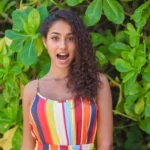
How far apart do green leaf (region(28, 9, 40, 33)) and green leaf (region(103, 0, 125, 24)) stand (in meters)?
0.31

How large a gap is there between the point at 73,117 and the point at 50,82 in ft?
0.63

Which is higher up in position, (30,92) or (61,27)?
(61,27)

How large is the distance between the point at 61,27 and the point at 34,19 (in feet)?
1.07

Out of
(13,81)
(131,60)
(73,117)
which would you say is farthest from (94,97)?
(13,81)

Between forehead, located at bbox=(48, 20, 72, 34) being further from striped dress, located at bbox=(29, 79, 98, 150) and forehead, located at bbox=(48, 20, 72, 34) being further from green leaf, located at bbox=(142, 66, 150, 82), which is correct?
green leaf, located at bbox=(142, 66, 150, 82)

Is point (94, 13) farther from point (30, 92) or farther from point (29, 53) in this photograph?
point (30, 92)

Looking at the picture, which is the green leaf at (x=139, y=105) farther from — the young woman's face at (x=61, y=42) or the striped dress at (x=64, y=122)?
the young woman's face at (x=61, y=42)

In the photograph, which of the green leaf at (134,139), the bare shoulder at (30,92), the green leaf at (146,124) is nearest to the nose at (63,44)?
the bare shoulder at (30,92)

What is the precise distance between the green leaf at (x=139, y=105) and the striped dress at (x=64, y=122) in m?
0.36

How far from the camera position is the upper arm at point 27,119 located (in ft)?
8.27

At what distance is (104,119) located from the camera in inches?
96.8

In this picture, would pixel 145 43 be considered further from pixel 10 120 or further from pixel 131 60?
pixel 10 120

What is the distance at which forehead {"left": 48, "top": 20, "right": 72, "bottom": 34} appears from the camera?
2.40 meters

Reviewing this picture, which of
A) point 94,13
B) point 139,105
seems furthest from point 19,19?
point 139,105
